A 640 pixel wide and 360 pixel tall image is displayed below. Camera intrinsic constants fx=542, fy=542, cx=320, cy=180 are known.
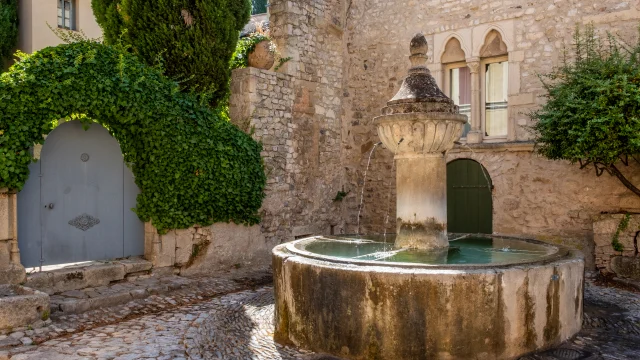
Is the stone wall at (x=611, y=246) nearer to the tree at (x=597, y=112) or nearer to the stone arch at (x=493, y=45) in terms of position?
the tree at (x=597, y=112)

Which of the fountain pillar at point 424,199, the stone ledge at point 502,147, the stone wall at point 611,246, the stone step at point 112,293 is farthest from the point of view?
the stone ledge at point 502,147

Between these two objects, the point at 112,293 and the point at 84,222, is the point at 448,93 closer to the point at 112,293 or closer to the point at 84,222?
the point at 84,222

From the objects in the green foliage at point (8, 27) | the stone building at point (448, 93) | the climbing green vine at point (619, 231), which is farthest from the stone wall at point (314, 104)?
the green foliage at point (8, 27)

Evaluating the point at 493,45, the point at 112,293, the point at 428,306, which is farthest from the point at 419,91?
the point at 493,45

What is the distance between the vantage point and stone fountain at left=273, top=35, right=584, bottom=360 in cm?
394

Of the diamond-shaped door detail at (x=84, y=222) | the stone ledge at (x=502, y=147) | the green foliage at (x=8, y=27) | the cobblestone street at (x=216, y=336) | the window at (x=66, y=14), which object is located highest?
the window at (x=66, y=14)

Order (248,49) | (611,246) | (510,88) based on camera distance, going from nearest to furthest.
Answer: (611,246), (248,49), (510,88)

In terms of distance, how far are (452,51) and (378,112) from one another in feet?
5.91

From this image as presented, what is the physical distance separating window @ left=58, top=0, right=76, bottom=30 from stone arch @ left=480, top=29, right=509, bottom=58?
11.3 meters

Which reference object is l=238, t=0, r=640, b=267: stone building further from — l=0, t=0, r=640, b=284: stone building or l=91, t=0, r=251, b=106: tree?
l=91, t=0, r=251, b=106: tree

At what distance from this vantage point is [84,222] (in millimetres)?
6969

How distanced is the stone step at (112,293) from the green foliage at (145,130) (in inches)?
28.6

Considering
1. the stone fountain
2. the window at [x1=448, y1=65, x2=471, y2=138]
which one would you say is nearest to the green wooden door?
the window at [x1=448, y1=65, x2=471, y2=138]

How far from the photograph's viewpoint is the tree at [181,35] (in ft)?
25.1
